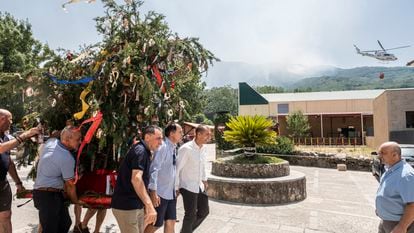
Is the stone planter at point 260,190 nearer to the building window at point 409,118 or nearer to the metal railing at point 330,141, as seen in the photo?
the building window at point 409,118

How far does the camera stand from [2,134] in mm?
3957

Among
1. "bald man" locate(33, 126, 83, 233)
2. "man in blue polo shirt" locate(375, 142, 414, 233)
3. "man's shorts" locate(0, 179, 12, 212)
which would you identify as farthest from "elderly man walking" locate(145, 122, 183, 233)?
"man in blue polo shirt" locate(375, 142, 414, 233)

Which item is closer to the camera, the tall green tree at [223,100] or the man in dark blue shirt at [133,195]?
the man in dark blue shirt at [133,195]

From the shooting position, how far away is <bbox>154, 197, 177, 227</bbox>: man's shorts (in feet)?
12.9

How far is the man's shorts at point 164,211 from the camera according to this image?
3.93 meters

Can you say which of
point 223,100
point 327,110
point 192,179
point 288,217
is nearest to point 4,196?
point 192,179

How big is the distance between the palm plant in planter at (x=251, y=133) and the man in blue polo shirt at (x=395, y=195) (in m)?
4.83

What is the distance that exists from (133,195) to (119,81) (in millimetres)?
1487

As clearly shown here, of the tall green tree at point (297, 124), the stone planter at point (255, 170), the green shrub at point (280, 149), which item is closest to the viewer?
the stone planter at point (255, 170)

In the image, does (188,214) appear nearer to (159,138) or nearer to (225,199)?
(159,138)

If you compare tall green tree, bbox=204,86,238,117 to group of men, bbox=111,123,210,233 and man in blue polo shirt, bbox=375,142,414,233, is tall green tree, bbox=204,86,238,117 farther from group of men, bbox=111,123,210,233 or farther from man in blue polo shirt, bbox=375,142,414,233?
man in blue polo shirt, bbox=375,142,414,233

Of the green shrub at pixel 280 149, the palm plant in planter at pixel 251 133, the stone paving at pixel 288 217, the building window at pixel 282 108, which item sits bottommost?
the stone paving at pixel 288 217

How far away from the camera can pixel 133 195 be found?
325 centimetres

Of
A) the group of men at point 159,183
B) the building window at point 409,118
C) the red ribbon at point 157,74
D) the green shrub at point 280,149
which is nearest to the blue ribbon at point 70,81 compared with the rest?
the red ribbon at point 157,74
